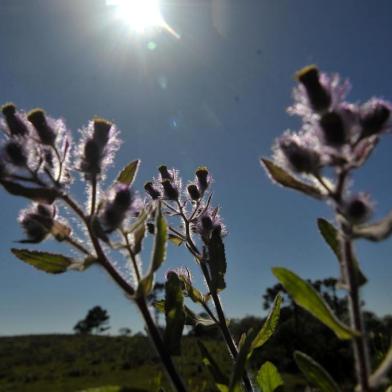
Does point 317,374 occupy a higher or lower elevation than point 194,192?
lower

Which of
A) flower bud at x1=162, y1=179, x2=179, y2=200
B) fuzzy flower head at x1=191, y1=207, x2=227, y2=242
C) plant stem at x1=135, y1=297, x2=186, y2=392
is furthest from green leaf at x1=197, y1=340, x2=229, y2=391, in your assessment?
flower bud at x1=162, y1=179, x2=179, y2=200

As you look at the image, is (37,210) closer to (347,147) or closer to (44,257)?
(44,257)

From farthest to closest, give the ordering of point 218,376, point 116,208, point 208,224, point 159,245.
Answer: point 208,224
point 218,376
point 116,208
point 159,245

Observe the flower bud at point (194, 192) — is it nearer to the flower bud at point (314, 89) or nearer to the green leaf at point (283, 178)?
the green leaf at point (283, 178)

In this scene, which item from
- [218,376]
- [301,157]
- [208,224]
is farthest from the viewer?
[208,224]

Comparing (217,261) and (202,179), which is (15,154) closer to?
(217,261)

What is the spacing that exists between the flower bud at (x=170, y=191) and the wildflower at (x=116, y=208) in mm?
2062

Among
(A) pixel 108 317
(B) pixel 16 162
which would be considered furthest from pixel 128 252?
(A) pixel 108 317

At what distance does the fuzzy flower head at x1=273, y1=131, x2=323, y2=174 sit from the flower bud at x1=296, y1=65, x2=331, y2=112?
0.50 ft

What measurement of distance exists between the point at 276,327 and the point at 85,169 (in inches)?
67.8

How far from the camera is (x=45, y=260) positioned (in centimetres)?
273

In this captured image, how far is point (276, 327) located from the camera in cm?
327

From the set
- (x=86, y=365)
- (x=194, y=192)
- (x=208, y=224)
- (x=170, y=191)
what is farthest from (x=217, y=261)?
(x=86, y=365)

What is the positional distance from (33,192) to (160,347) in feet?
3.70
